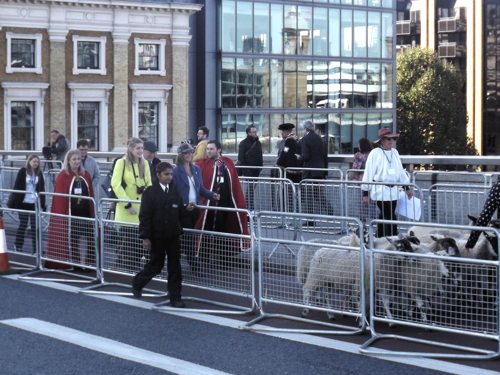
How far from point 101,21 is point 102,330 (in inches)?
2048

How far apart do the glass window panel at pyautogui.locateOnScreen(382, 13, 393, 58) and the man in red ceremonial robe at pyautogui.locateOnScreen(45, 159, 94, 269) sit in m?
61.4

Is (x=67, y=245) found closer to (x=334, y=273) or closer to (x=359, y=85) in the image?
(x=334, y=273)

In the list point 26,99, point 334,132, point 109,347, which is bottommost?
point 109,347

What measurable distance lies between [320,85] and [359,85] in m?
3.63

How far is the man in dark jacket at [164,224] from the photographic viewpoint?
11602 millimetres

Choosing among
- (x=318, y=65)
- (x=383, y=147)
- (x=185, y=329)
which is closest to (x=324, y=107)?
(x=318, y=65)

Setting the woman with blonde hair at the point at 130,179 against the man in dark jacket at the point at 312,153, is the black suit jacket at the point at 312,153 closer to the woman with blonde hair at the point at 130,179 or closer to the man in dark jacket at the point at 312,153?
the man in dark jacket at the point at 312,153

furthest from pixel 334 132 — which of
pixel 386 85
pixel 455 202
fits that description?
pixel 455 202

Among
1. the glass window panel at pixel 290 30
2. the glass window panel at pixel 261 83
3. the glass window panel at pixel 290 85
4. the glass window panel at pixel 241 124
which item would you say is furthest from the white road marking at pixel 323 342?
the glass window panel at pixel 290 85

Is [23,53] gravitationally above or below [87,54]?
below

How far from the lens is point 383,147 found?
14.8 meters

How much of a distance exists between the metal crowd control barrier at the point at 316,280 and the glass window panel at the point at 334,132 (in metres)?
61.2

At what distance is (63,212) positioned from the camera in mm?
14477

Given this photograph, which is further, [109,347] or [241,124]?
[241,124]
